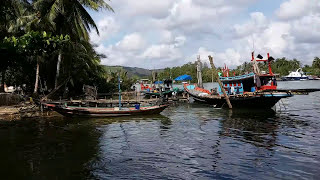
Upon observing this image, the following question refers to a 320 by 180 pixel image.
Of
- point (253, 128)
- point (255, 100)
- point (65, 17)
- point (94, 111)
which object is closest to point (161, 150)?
point (253, 128)

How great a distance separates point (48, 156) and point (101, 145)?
2541mm

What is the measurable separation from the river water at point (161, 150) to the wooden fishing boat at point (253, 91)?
482cm

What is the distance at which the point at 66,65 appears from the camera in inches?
1128

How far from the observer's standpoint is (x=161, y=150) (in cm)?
1135

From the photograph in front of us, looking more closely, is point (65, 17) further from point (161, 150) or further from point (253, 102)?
point (253, 102)

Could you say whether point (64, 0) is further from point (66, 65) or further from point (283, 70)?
point (283, 70)

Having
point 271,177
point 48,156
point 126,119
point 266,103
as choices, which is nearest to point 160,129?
point 126,119

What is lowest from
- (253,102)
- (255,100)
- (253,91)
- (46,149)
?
(46,149)

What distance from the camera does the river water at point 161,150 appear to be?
864 cm

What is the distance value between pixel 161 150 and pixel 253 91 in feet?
60.0

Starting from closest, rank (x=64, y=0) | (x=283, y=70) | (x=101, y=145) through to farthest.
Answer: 1. (x=101, y=145)
2. (x=64, y=0)
3. (x=283, y=70)

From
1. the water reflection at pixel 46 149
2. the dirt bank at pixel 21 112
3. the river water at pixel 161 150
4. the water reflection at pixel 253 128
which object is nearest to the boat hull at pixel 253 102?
the water reflection at pixel 253 128

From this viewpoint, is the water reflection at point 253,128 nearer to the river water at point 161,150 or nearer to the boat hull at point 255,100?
the river water at point 161,150

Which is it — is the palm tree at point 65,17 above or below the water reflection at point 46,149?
above
